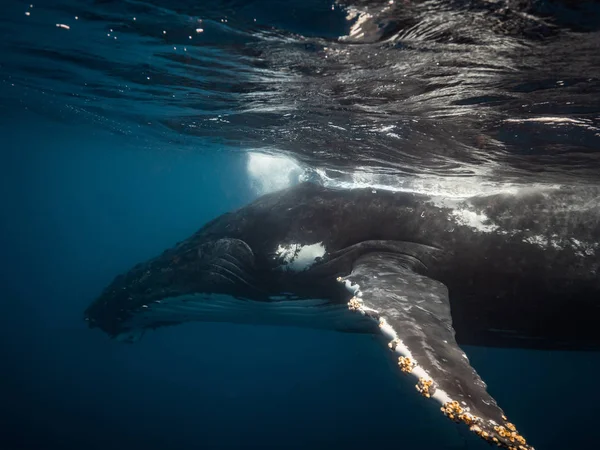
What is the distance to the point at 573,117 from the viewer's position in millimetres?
6395

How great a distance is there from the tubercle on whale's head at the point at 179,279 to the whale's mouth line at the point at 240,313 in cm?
15

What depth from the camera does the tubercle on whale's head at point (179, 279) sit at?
778cm

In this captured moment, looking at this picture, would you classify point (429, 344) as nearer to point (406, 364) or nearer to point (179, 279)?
point (406, 364)

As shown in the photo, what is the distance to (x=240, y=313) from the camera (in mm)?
8734

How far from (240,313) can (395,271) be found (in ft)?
14.5

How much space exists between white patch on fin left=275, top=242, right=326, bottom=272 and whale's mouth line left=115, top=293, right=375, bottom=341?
75 cm

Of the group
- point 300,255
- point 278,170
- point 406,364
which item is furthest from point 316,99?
point 278,170

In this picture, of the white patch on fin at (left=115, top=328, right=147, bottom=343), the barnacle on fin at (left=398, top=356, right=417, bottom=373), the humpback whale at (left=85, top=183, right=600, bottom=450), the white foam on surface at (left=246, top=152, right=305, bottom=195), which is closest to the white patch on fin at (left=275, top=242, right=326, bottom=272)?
the humpback whale at (left=85, top=183, right=600, bottom=450)

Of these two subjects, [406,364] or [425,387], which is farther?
[406,364]

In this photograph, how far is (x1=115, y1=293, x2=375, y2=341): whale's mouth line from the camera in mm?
7703

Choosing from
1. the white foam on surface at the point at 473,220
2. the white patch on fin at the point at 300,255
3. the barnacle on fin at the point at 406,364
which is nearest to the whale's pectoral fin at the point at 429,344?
the barnacle on fin at the point at 406,364

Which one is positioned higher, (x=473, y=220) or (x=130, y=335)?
(x=473, y=220)

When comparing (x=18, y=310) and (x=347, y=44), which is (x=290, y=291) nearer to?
(x=347, y=44)

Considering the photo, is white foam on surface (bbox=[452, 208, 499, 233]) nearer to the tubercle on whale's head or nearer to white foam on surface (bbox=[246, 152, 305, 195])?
the tubercle on whale's head
